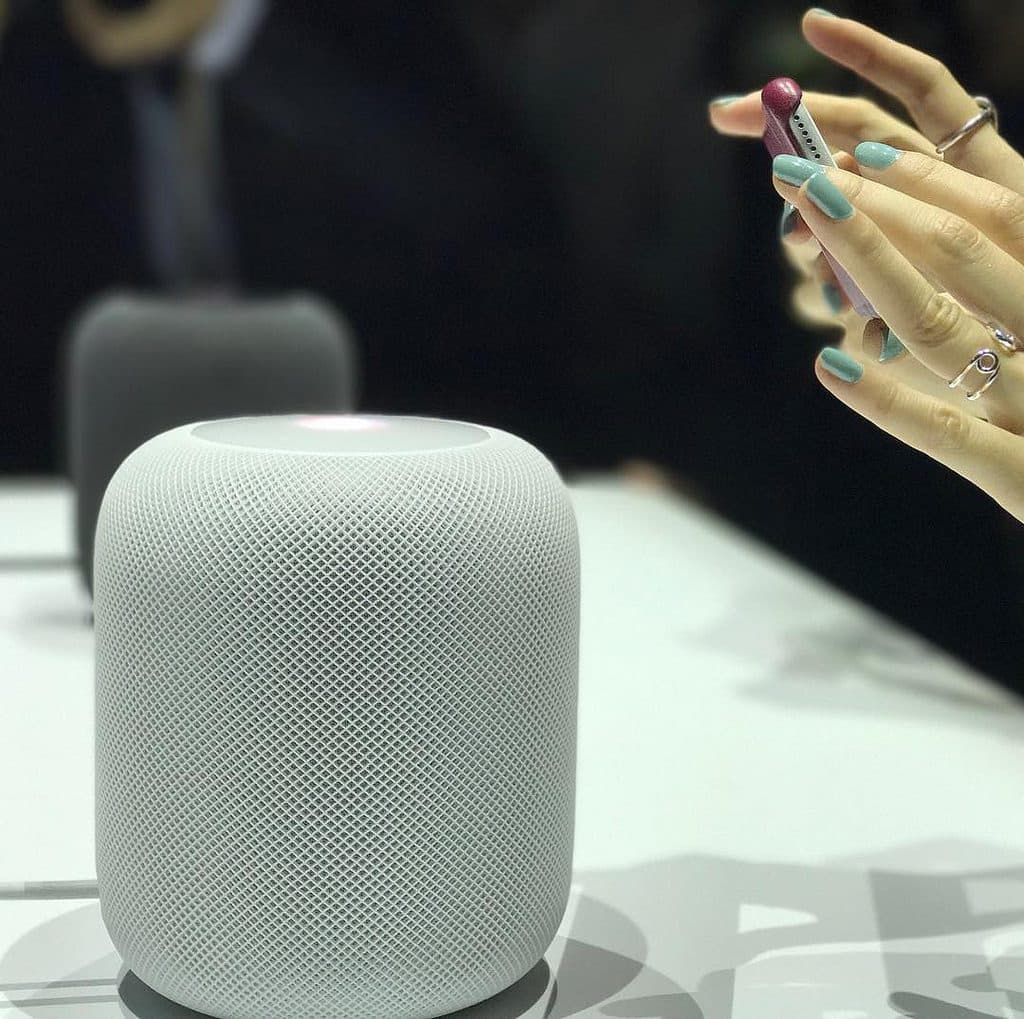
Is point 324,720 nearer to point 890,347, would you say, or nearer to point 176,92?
point 890,347

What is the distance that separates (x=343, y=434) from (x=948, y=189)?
0.39 meters

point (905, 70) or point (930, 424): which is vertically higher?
point (905, 70)

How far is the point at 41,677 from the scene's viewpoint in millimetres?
1475

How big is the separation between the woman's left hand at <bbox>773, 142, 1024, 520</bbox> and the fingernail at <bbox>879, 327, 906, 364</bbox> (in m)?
0.04

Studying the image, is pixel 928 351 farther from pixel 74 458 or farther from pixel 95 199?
pixel 95 199

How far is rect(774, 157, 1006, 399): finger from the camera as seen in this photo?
77cm

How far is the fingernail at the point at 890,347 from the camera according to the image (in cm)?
86

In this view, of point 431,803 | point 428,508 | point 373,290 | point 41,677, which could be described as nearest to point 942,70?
point 428,508

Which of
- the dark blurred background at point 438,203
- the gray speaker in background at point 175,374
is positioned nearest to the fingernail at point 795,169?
the gray speaker in background at point 175,374

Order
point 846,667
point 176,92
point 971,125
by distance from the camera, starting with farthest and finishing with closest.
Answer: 1. point 176,92
2. point 846,667
3. point 971,125

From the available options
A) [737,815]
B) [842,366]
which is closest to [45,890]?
[737,815]

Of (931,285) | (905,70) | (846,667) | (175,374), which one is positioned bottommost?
(846,667)

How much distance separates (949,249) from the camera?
0.80m

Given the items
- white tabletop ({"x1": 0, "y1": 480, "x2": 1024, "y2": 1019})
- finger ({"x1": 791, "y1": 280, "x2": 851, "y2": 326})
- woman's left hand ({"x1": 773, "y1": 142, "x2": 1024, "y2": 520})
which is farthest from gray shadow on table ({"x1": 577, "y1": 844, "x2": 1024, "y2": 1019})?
finger ({"x1": 791, "y1": 280, "x2": 851, "y2": 326})
